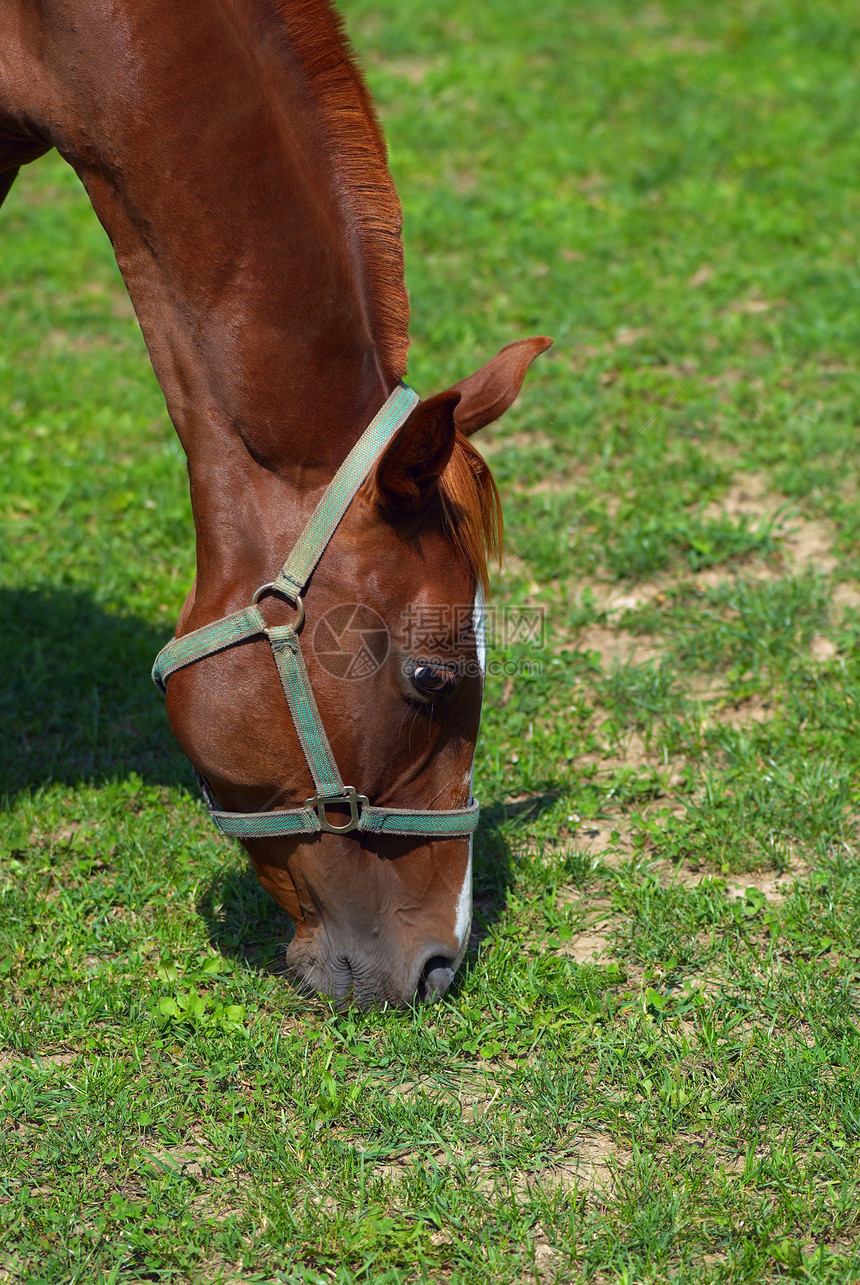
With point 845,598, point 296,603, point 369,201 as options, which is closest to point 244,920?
point 296,603

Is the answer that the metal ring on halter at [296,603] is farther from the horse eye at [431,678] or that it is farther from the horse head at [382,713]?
the horse eye at [431,678]

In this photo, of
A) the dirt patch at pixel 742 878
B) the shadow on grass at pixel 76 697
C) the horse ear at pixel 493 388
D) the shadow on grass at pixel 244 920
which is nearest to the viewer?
the horse ear at pixel 493 388

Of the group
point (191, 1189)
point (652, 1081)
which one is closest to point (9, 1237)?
point (191, 1189)

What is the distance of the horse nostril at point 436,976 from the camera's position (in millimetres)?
2492

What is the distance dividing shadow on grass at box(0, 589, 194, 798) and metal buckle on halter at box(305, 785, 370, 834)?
3.88 feet

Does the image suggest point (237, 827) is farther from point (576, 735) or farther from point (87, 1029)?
point (576, 735)

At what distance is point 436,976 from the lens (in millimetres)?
2494

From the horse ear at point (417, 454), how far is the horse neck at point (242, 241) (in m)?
0.16

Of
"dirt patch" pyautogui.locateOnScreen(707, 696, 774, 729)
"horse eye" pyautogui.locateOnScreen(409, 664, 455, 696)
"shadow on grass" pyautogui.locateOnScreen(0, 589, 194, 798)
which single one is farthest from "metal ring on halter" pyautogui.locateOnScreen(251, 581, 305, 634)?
"dirt patch" pyautogui.locateOnScreen(707, 696, 774, 729)

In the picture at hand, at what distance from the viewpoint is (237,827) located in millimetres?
2381

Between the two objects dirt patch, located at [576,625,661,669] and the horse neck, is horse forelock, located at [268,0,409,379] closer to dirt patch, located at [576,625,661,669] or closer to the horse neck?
the horse neck

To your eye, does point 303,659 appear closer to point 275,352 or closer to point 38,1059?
point 275,352

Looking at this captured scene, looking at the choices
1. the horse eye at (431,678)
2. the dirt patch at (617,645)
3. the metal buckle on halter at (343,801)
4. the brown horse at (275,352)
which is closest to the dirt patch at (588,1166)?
the brown horse at (275,352)

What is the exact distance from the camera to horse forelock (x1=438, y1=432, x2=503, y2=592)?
2.25 meters
